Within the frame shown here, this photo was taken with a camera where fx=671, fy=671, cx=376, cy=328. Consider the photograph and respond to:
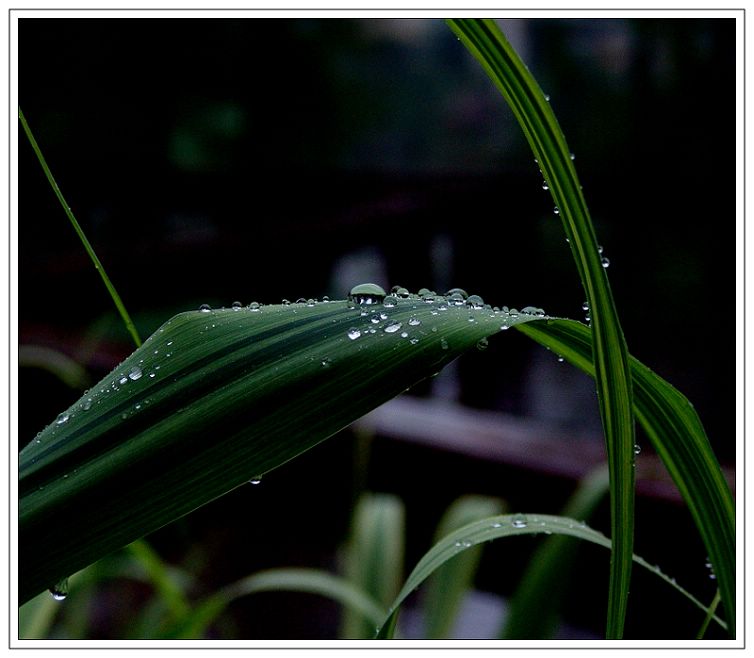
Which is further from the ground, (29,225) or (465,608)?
(29,225)

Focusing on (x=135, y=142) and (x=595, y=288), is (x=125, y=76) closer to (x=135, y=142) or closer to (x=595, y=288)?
(x=135, y=142)

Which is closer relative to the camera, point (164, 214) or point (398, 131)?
point (398, 131)

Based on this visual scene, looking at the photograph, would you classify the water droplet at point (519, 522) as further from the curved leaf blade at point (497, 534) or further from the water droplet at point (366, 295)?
the water droplet at point (366, 295)

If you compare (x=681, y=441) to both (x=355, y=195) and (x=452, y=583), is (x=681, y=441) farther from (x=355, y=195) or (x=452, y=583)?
(x=355, y=195)
